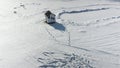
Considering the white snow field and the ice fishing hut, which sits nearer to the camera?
the white snow field

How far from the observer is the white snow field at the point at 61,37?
39.8 feet

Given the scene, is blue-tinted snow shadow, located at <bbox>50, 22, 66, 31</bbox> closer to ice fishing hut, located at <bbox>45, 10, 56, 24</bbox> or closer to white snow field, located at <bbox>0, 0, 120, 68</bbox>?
white snow field, located at <bbox>0, 0, 120, 68</bbox>

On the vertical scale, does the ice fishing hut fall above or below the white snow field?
above

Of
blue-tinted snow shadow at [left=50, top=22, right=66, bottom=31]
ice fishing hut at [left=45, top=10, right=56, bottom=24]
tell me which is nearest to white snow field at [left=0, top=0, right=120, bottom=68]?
blue-tinted snow shadow at [left=50, top=22, right=66, bottom=31]

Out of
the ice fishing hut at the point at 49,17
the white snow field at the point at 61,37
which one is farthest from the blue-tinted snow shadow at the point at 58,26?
the ice fishing hut at the point at 49,17

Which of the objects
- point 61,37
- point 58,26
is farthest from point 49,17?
point 61,37

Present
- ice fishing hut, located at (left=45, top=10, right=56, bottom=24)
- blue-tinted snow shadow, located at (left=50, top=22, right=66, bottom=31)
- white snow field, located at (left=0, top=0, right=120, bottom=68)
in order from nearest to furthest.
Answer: white snow field, located at (left=0, top=0, right=120, bottom=68)
blue-tinted snow shadow, located at (left=50, top=22, right=66, bottom=31)
ice fishing hut, located at (left=45, top=10, right=56, bottom=24)

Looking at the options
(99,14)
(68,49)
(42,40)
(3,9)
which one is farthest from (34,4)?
(68,49)

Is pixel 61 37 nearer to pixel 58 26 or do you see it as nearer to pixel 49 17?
pixel 58 26

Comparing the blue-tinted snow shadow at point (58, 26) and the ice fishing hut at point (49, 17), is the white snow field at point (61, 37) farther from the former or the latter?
the ice fishing hut at point (49, 17)

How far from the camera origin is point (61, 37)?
15.5 metres

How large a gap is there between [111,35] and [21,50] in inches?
277

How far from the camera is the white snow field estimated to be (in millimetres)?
12117

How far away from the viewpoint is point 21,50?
13.4m
